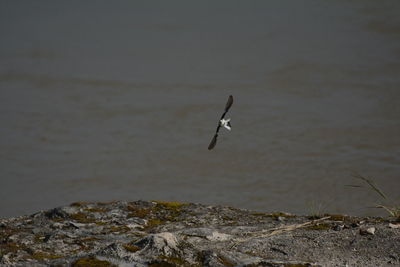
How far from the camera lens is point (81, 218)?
3.40m

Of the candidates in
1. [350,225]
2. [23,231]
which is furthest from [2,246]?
[350,225]

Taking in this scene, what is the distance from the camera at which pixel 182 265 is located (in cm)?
258

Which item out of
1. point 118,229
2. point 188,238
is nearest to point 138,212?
point 118,229

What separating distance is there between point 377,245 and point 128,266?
3.61 ft

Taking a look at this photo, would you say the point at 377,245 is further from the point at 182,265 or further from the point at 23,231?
the point at 23,231

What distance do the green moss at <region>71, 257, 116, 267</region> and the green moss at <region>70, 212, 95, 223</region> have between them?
0.71 metres

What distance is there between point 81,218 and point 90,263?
32.3 inches

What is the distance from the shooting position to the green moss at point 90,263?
8.52ft

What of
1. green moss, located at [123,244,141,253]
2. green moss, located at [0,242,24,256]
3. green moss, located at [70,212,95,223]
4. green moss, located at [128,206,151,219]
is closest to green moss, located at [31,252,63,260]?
green moss, located at [0,242,24,256]

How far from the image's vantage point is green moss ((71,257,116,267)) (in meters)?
2.60

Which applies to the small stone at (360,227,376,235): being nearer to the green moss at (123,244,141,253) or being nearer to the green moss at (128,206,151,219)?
the green moss at (123,244,141,253)

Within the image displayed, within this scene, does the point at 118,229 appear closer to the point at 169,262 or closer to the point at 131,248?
the point at 131,248

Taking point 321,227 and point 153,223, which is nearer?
point 321,227

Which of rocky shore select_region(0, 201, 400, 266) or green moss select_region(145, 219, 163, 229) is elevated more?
rocky shore select_region(0, 201, 400, 266)
